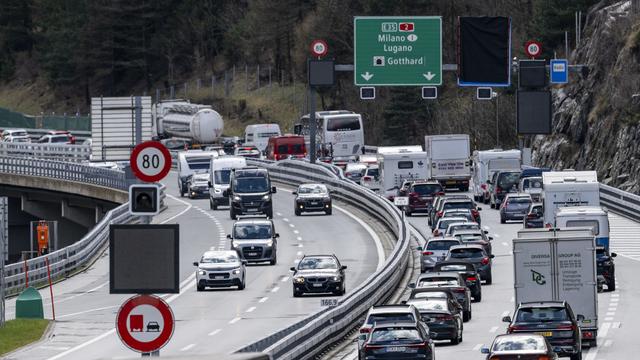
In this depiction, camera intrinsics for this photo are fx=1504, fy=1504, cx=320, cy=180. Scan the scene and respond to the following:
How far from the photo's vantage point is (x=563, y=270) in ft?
109

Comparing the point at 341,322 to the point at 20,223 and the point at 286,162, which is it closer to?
the point at 286,162

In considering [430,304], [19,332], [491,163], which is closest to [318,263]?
[19,332]

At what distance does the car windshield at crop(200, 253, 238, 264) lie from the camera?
48.5m

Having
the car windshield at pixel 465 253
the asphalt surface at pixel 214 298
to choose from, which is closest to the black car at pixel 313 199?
the asphalt surface at pixel 214 298

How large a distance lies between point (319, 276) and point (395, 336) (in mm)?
17573

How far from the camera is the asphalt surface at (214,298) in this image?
35.9 m

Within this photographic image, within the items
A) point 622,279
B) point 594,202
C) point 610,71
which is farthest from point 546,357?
point 610,71

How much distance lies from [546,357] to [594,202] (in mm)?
28385

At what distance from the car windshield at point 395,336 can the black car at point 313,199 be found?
42651mm

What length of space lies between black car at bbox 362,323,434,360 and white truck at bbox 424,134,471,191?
50.3 metres

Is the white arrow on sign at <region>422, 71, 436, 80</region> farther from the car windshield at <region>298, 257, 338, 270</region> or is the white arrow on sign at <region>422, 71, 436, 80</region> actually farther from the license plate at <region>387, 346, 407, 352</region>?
A: the license plate at <region>387, 346, 407, 352</region>

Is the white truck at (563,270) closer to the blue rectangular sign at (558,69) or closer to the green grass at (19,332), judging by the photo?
the green grass at (19,332)

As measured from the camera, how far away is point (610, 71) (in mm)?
86375

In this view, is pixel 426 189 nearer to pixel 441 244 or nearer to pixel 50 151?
pixel 441 244
